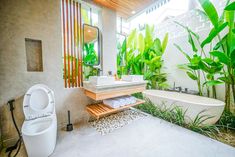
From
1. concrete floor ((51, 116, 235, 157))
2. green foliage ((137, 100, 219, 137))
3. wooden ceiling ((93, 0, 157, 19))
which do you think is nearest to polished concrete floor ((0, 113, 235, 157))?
concrete floor ((51, 116, 235, 157))

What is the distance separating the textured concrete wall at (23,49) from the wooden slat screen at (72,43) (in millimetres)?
121

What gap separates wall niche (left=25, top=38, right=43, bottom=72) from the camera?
77.1 inches

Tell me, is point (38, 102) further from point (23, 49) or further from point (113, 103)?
point (113, 103)

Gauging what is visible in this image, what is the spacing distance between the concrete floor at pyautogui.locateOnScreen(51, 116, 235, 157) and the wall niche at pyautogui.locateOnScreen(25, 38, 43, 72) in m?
1.24

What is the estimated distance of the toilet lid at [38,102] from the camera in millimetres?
1773

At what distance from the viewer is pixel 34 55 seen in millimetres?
2016

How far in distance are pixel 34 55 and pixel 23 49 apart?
0.62 ft

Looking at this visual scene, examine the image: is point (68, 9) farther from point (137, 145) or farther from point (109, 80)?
point (137, 145)

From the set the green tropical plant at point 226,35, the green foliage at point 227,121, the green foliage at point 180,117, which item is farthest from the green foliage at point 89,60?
the green foliage at point 227,121

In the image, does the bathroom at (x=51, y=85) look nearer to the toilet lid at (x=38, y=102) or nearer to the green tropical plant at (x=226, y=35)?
the toilet lid at (x=38, y=102)

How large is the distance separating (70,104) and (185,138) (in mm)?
2181

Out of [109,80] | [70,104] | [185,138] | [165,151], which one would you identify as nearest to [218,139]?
[185,138]

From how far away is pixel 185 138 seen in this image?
A: 2012 millimetres

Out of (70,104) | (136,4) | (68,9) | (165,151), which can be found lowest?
(165,151)
